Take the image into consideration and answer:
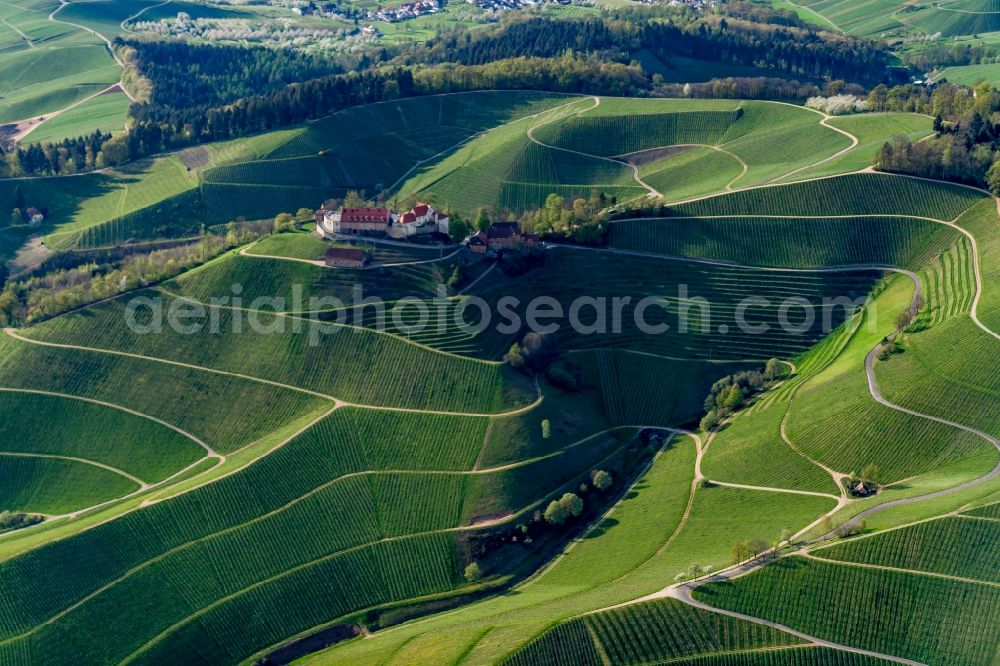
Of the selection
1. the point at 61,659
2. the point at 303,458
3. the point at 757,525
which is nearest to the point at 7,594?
the point at 61,659

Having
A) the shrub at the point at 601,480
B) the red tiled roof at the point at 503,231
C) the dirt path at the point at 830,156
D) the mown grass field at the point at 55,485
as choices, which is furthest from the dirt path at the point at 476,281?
the dirt path at the point at 830,156

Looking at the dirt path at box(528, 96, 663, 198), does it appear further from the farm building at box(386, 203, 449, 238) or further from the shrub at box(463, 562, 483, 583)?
the shrub at box(463, 562, 483, 583)

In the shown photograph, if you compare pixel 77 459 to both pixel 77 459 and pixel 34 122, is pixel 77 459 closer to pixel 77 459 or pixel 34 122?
pixel 77 459

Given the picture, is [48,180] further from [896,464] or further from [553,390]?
[896,464]

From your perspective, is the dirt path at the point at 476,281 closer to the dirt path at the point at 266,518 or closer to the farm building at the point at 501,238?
the farm building at the point at 501,238

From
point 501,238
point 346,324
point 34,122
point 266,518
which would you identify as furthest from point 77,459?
point 34,122

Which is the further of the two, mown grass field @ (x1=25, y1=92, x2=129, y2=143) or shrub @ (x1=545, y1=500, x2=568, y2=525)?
mown grass field @ (x1=25, y1=92, x2=129, y2=143)

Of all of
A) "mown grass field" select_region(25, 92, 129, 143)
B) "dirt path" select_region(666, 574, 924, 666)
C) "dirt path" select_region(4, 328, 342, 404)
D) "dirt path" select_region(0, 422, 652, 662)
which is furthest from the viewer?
"mown grass field" select_region(25, 92, 129, 143)

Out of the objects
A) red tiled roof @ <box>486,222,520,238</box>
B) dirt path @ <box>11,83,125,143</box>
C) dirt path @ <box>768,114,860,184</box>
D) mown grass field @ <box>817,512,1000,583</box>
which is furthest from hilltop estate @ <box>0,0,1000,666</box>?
dirt path @ <box>11,83,125,143</box>
